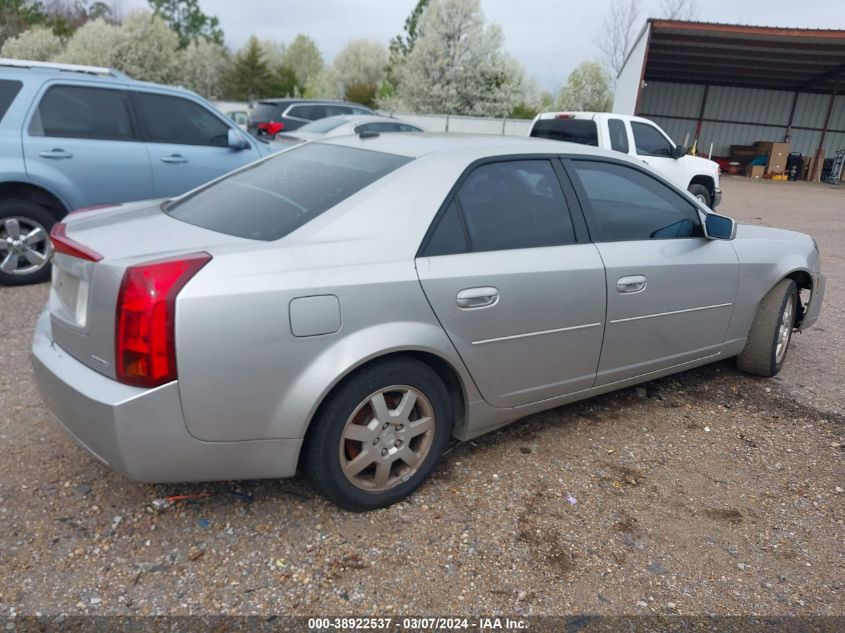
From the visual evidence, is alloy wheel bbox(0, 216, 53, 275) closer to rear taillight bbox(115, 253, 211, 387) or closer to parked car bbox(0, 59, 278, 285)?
parked car bbox(0, 59, 278, 285)

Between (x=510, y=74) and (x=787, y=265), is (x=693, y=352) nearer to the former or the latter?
(x=787, y=265)

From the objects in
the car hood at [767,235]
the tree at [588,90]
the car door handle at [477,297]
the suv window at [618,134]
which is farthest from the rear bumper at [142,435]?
the tree at [588,90]

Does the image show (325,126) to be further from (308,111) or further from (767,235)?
(767,235)

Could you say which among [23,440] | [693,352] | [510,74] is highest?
[510,74]

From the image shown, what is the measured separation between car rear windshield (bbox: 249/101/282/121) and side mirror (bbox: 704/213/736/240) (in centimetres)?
1273

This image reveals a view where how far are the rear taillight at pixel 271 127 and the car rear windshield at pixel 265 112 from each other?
0.71 m

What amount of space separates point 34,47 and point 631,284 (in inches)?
1913

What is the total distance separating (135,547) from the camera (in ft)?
8.26

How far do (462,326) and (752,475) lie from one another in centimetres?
174

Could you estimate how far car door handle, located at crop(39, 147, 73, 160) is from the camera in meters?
5.64

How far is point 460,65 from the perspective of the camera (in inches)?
1355

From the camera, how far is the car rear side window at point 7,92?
5.57 meters

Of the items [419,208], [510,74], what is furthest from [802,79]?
[419,208]

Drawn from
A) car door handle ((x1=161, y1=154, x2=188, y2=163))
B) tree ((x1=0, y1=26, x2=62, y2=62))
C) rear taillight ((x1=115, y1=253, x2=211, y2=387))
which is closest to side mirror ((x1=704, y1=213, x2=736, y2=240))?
rear taillight ((x1=115, y1=253, x2=211, y2=387))
